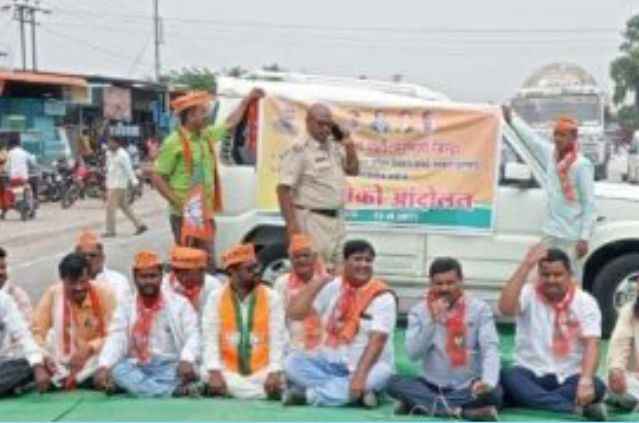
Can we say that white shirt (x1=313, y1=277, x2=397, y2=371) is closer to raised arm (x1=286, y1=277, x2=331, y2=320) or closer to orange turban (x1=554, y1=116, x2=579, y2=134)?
raised arm (x1=286, y1=277, x2=331, y2=320)

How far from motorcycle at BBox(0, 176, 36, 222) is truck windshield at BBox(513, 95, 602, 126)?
1434 cm

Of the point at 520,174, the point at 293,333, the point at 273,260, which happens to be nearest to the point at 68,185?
the point at 273,260

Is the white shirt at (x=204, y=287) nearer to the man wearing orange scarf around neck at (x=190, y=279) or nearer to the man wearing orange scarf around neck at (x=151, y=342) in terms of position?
the man wearing orange scarf around neck at (x=190, y=279)

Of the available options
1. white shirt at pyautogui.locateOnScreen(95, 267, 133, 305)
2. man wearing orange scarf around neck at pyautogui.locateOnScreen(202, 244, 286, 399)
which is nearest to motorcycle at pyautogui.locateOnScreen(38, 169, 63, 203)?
white shirt at pyautogui.locateOnScreen(95, 267, 133, 305)

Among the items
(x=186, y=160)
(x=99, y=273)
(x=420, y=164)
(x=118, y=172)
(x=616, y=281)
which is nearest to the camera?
(x=99, y=273)

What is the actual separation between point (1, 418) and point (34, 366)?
50 cm

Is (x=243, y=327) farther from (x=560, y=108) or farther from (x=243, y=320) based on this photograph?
(x=560, y=108)

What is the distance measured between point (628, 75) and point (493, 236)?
64.6 m

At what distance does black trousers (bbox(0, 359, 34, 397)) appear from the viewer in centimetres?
659

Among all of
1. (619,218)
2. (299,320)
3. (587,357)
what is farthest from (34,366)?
(619,218)

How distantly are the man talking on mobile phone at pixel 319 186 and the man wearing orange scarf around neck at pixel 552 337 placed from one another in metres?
1.60

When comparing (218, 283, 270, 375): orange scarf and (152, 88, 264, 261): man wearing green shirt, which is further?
(152, 88, 264, 261): man wearing green shirt

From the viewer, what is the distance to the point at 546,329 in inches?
243

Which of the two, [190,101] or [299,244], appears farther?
[190,101]
